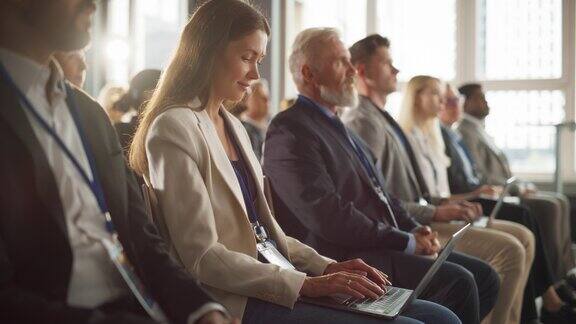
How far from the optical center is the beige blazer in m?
1.48

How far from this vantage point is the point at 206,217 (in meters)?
1.49

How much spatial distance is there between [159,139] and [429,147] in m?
2.62

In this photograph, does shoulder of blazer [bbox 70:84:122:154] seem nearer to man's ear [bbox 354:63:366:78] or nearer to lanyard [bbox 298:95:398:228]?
lanyard [bbox 298:95:398:228]

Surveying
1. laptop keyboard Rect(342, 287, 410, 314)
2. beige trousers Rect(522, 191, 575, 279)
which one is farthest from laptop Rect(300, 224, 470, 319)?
beige trousers Rect(522, 191, 575, 279)

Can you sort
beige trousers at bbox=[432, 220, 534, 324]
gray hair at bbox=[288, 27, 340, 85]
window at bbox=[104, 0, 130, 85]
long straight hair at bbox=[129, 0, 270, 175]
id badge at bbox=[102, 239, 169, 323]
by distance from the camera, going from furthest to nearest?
window at bbox=[104, 0, 130, 85] → beige trousers at bbox=[432, 220, 534, 324] → gray hair at bbox=[288, 27, 340, 85] → long straight hair at bbox=[129, 0, 270, 175] → id badge at bbox=[102, 239, 169, 323]

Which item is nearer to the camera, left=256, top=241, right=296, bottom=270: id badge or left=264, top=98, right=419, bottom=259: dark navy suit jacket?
left=256, top=241, right=296, bottom=270: id badge

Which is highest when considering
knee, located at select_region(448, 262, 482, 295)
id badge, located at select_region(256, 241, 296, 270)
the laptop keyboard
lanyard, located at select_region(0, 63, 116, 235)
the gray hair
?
the gray hair

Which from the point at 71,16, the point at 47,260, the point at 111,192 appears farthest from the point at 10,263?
the point at 71,16

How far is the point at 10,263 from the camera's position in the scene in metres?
1.01

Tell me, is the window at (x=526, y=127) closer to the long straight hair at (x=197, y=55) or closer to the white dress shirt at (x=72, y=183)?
the long straight hair at (x=197, y=55)

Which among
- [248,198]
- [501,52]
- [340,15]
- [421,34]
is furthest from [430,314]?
[340,15]

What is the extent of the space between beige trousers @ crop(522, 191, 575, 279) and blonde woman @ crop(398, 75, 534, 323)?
806 millimetres

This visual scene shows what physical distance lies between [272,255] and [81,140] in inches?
27.5

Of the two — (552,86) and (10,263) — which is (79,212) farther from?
(552,86)
